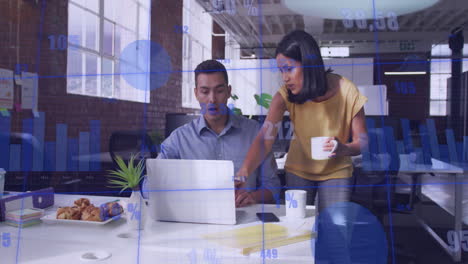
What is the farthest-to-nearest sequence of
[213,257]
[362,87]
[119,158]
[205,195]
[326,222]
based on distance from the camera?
[119,158] < [326,222] < [362,87] < [205,195] < [213,257]

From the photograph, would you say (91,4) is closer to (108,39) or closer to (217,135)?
(108,39)

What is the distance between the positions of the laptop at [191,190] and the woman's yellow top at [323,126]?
1.54 ft

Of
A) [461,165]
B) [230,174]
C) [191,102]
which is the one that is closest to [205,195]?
[230,174]

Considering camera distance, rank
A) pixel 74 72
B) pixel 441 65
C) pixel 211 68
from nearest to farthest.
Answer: pixel 441 65 → pixel 211 68 → pixel 74 72

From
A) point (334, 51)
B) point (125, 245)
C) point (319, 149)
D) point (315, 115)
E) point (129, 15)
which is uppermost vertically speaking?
point (129, 15)

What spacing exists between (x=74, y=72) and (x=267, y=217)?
47.4 inches

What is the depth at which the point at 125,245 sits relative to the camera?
1036 mm

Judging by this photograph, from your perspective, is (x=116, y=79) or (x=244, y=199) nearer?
(x=244, y=199)

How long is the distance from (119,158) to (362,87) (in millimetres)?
1165

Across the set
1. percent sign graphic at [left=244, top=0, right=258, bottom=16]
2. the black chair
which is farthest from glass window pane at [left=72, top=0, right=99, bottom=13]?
Answer: the black chair

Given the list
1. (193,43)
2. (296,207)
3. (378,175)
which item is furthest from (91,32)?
(378,175)

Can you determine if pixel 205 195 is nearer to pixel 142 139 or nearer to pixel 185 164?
pixel 185 164

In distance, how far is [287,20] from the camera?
4.98ft

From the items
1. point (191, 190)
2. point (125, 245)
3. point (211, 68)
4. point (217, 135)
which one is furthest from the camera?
point (217, 135)
